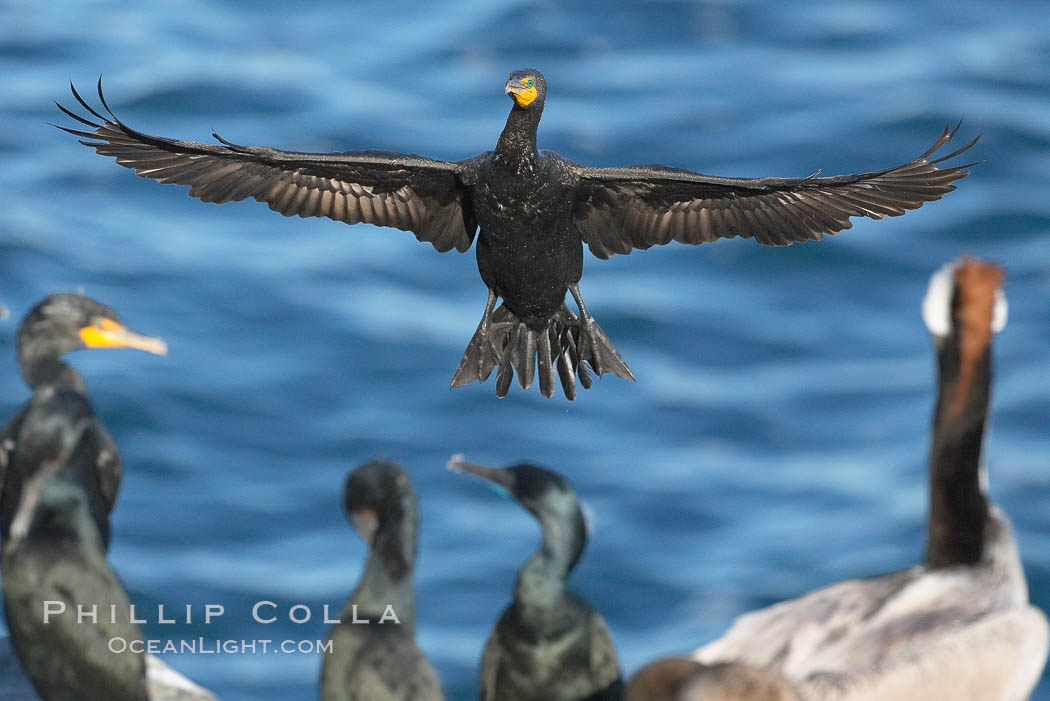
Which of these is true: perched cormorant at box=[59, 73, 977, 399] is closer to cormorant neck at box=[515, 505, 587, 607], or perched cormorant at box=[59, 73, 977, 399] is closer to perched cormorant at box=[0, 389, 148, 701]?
perched cormorant at box=[0, 389, 148, 701]

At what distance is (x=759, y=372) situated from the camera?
577 inches

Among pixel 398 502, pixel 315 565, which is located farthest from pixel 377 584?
pixel 315 565

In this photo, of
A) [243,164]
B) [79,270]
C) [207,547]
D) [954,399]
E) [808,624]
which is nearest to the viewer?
[808,624]

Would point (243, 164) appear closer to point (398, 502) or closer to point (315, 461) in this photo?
point (398, 502)

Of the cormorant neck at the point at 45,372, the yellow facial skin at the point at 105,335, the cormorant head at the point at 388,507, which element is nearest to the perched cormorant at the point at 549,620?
the cormorant head at the point at 388,507

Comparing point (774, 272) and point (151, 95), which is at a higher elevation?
point (151, 95)

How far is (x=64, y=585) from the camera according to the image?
16.8 feet

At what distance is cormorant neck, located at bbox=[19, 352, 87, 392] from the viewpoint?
5.53 metres

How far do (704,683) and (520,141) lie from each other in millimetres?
3272

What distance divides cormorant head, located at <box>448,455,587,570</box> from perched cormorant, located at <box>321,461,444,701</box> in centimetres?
29

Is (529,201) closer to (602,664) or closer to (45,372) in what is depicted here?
(45,372)

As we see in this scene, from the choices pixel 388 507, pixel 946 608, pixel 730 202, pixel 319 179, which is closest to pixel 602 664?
pixel 388 507

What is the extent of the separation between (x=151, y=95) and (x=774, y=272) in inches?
255

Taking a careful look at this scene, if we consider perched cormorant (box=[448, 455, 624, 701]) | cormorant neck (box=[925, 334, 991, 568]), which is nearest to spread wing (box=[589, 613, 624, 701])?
perched cormorant (box=[448, 455, 624, 701])
